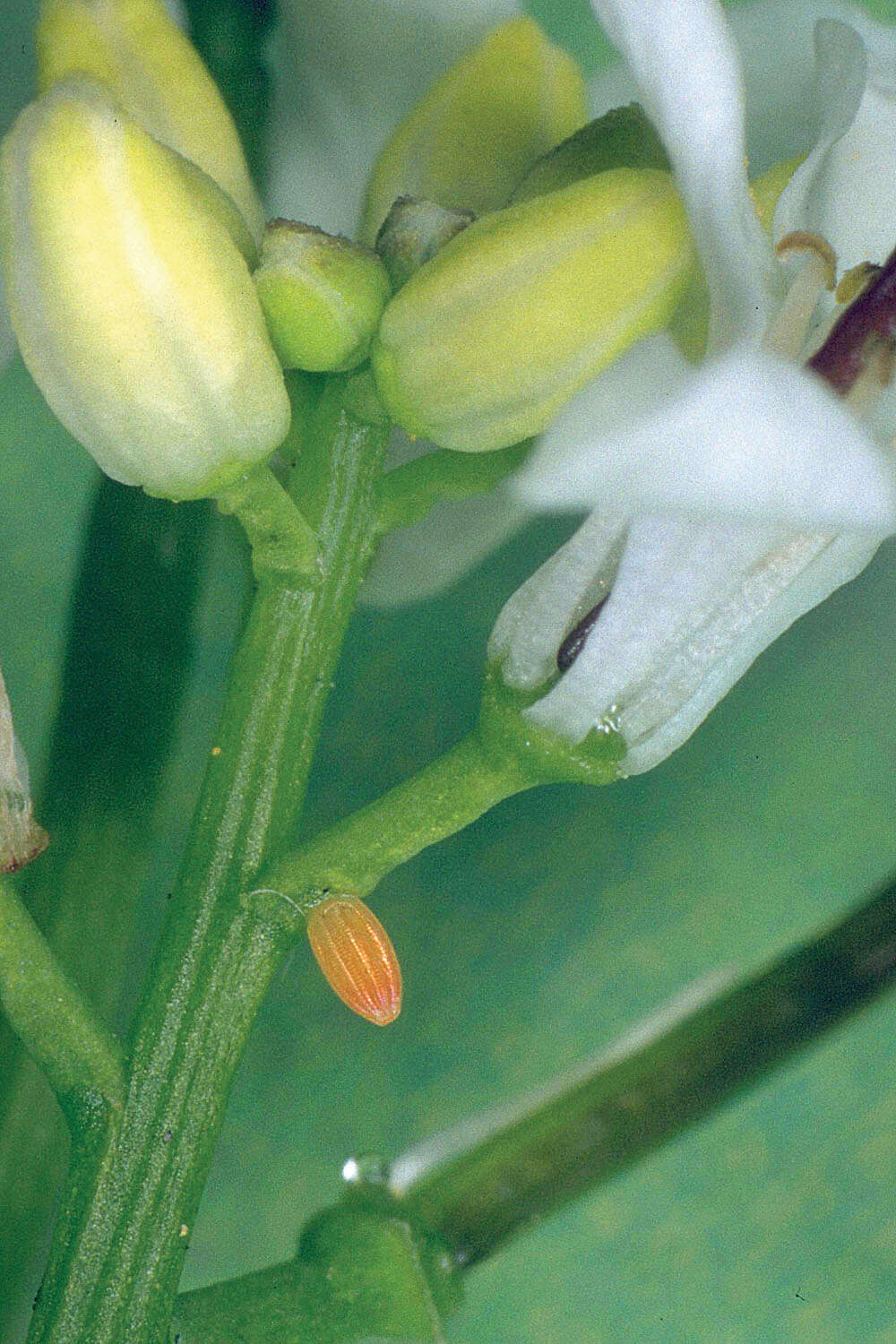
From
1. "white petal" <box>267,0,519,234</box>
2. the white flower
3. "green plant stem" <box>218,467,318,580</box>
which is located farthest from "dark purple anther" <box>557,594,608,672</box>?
"white petal" <box>267,0,519,234</box>

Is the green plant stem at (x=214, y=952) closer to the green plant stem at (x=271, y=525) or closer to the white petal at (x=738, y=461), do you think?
the green plant stem at (x=271, y=525)

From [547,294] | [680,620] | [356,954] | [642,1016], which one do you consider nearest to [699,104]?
[547,294]

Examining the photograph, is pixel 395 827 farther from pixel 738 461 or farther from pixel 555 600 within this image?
pixel 738 461

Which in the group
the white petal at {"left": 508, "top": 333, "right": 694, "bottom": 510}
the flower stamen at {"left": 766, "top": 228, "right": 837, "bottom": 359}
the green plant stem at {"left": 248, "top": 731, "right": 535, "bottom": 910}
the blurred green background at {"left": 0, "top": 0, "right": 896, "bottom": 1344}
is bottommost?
the blurred green background at {"left": 0, "top": 0, "right": 896, "bottom": 1344}

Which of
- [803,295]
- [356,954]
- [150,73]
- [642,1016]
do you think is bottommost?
[642,1016]

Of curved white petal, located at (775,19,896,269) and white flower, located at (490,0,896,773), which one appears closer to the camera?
white flower, located at (490,0,896,773)

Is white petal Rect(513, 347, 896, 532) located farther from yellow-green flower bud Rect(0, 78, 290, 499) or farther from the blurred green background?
the blurred green background

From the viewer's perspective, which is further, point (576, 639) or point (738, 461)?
point (576, 639)

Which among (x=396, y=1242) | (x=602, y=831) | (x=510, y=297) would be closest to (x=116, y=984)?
(x=396, y=1242)
